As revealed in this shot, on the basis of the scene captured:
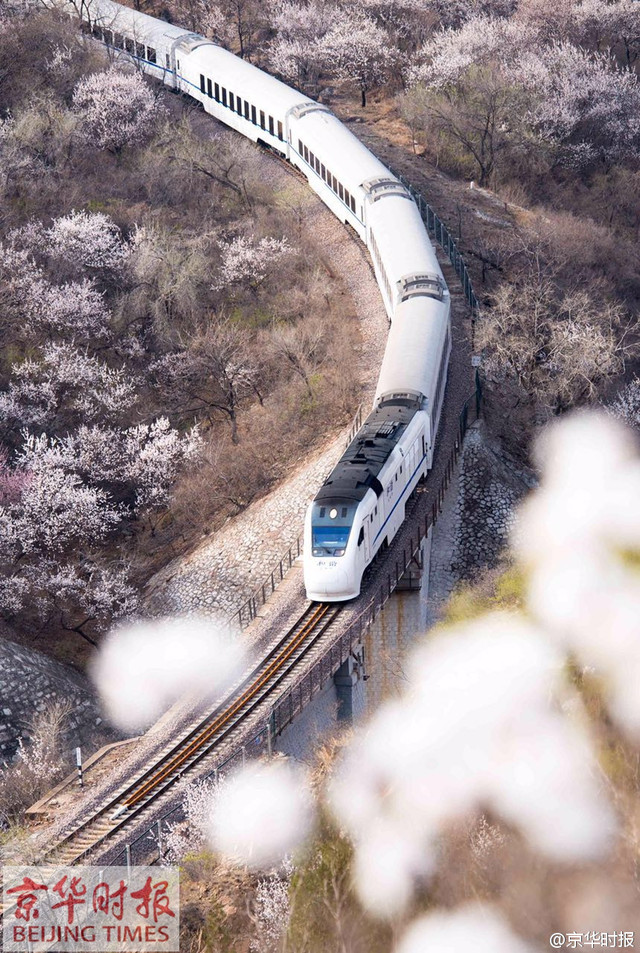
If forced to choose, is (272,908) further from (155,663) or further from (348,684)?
(155,663)

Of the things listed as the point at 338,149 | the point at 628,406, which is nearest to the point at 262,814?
the point at 628,406

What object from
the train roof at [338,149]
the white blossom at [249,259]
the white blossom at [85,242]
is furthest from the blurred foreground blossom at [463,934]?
the white blossom at [85,242]

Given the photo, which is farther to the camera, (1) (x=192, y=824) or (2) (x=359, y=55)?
(2) (x=359, y=55)

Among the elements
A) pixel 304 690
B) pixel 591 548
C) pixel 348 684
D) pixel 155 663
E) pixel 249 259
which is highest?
pixel 249 259

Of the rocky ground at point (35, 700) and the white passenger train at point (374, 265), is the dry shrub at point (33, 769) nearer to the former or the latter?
the rocky ground at point (35, 700)

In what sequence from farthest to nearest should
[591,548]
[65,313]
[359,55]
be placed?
1. [359,55]
2. [65,313]
3. [591,548]

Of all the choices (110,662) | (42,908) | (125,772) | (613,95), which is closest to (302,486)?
(110,662)

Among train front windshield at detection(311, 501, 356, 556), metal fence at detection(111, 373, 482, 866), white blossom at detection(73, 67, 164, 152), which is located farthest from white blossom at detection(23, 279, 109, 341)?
train front windshield at detection(311, 501, 356, 556)
